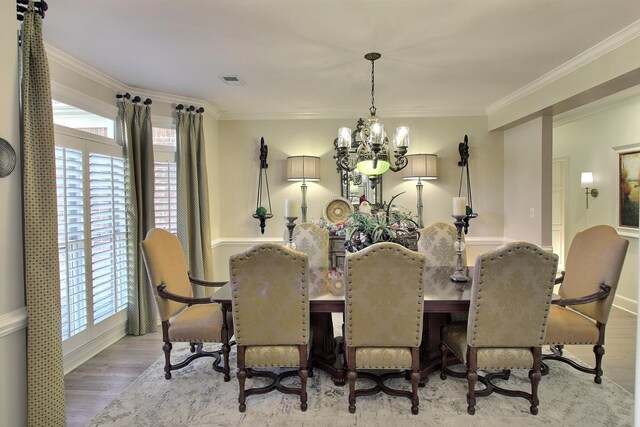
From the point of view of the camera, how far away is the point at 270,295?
2322 millimetres

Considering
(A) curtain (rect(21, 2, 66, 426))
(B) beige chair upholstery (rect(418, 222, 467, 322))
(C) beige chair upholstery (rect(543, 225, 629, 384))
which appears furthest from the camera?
Result: (B) beige chair upholstery (rect(418, 222, 467, 322))

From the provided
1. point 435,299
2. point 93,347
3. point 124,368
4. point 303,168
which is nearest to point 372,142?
point 435,299

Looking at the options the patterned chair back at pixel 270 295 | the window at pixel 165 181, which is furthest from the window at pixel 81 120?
the patterned chair back at pixel 270 295

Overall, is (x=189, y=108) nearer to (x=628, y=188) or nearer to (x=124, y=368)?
(x=124, y=368)

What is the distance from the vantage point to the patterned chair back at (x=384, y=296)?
7.29 ft

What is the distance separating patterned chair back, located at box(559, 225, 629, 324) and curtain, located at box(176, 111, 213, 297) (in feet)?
12.2

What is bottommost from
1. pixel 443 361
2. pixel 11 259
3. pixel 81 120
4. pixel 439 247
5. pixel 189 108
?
pixel 443 361

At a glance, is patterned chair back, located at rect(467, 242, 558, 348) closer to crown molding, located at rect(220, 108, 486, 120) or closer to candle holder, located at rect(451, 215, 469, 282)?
candle holder, located at rect(451, 215, 469, 282)

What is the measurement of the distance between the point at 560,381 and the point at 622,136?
11.1 feet

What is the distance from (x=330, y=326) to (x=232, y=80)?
8.47ft

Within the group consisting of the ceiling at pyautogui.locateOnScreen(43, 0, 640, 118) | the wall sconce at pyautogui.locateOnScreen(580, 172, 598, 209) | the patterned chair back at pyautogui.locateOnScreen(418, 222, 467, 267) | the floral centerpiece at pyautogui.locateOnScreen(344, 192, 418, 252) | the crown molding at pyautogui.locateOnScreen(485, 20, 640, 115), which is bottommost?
the patterned chair back at pyautogui.locateOnScreen(418, 222, 467, 267)

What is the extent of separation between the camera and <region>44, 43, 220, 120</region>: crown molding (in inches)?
117

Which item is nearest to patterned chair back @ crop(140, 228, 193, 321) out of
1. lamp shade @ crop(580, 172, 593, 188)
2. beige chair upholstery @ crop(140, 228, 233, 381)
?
beige chair upholstery @ crop(140, 228, 233, 381)

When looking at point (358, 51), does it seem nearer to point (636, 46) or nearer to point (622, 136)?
point (636, 46)
